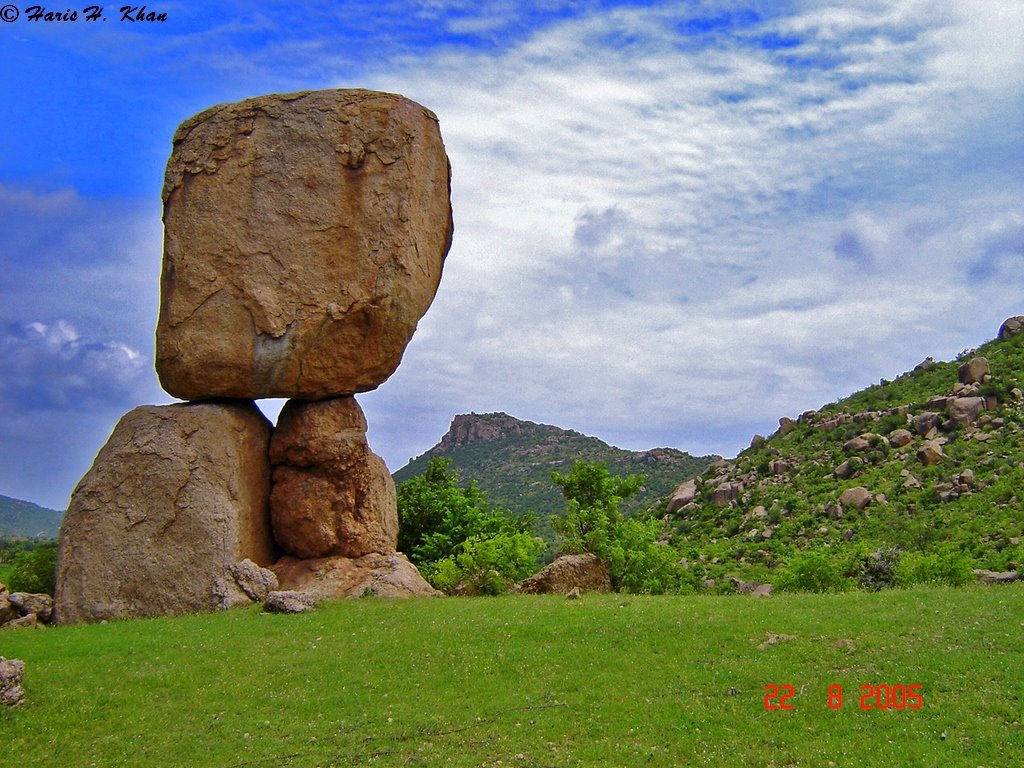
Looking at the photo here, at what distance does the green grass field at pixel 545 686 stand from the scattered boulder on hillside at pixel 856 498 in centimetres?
1898

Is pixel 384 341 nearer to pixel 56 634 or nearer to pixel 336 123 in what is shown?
pixel 336 123

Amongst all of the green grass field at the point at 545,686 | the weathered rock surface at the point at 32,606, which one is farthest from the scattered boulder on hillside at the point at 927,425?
the weathered rock surface at the point at 32,606

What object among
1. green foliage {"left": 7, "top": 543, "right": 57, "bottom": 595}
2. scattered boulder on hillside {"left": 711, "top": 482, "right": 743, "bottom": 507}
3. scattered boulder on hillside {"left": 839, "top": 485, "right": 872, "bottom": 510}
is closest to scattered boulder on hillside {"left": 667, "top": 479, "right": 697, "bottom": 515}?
scattered boulder on hillside {"left": 711, "top": 482, "right": 743, "bottom": 507}

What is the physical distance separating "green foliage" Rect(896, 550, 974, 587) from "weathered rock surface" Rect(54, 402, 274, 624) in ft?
55.8

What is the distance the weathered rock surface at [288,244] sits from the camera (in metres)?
23.6

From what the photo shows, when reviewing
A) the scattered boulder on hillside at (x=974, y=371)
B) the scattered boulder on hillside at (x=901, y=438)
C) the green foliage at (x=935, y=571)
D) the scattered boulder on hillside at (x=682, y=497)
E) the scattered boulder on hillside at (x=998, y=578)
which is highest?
the scattered boulder on hillside at (x=974, y=371)

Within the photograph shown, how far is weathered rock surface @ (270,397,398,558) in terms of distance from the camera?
24656mm

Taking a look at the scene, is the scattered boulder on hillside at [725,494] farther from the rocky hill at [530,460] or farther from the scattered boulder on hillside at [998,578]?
the scattered boulder on hillside at [998,578]

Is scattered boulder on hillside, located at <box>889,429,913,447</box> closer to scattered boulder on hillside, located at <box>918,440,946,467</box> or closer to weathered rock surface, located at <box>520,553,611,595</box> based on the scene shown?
scattered boulder on hillside, located at <box>918,440,946,467</box>

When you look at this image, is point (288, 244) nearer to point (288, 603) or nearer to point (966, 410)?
point (288, 603)

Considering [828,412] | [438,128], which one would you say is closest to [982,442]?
[828,412]

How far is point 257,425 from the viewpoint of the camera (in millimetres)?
25234

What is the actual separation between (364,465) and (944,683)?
16428 mm

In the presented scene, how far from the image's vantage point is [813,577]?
78.2 ft
